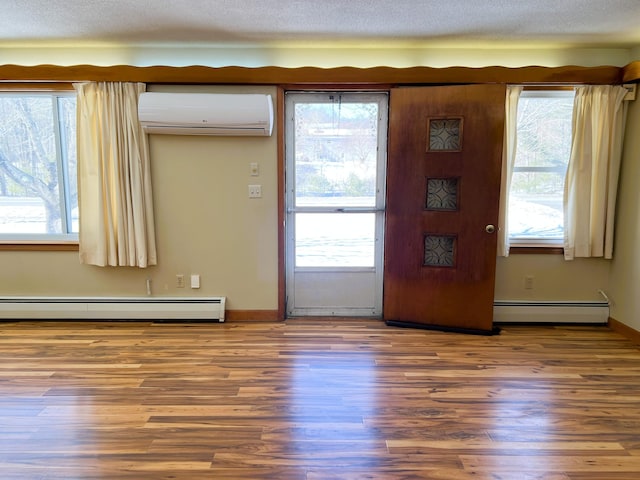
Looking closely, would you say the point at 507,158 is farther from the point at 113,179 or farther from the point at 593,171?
the point at 113,179

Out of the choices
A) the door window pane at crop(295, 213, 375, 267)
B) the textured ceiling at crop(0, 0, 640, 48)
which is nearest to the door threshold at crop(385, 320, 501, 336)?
the door window pane at crop(295, 213, 375, 267)

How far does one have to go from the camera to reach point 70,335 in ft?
10.5

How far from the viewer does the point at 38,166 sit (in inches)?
136

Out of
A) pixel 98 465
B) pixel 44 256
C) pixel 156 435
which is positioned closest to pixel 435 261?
pixel 156 435

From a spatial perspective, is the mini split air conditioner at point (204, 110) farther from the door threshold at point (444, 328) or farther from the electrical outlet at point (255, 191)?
the door threshold at point (444, 328)

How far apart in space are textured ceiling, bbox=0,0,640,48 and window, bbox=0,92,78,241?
1.67 ft

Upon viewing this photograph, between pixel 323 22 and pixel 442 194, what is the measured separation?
1582 mm

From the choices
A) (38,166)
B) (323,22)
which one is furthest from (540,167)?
(38,166)

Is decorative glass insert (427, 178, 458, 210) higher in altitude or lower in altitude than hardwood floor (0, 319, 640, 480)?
higher

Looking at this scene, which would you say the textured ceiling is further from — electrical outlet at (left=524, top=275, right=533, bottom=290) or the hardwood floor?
the hardwood floor

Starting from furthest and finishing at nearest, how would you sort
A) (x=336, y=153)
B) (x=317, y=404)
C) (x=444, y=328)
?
(x=336, y=153) → (x=444, y=328) → (x=317, y=404)

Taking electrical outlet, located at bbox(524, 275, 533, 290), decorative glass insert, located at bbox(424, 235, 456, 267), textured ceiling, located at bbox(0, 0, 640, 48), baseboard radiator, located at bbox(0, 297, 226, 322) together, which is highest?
textured ceiling, located at bbox(0, 0, 640, 48)

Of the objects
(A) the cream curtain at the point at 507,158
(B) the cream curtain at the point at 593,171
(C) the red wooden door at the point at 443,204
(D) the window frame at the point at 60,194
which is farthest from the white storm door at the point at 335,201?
(D) the window frame at the point at 60,194

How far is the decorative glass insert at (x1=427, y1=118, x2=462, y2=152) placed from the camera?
3164 mm
